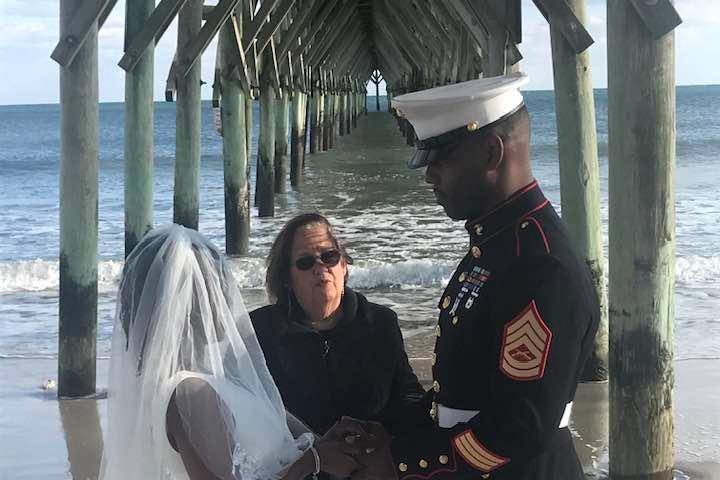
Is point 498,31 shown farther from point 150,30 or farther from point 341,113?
point 341,113

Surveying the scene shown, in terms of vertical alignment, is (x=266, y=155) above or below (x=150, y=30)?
below

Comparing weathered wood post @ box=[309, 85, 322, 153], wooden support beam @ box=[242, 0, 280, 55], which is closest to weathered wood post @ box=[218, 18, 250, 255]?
wooden support beam @ box=[242, 0, 280, 55]

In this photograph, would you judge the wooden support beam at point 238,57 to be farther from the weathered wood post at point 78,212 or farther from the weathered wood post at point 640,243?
the weathered wood post at point 640,243

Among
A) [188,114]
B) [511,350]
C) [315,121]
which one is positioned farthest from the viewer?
[315,121]

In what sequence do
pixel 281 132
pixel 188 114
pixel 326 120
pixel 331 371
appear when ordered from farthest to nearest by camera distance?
1. pixel 326 120
2. pixel 281 132
3. pixel 188 114
4. pixel 331 371

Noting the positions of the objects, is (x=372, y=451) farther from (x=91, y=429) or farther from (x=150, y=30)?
(x=150, y=30)

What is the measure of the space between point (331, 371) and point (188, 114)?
5036mm

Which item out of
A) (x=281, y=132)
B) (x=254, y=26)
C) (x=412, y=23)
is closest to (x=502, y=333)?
(x=254, y=26)

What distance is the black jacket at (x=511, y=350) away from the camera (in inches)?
58.9

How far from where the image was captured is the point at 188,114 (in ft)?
22.5

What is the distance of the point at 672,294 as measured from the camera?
311 centimetres

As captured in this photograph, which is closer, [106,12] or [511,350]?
[511,350]

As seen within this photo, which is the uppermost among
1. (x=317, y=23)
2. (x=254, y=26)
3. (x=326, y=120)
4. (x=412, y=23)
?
(x=412, y=23)

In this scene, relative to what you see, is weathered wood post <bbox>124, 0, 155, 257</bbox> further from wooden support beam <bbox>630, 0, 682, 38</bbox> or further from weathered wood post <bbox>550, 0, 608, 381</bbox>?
wooden support beam <bbox>630, 0, 682, 38</bbox>
